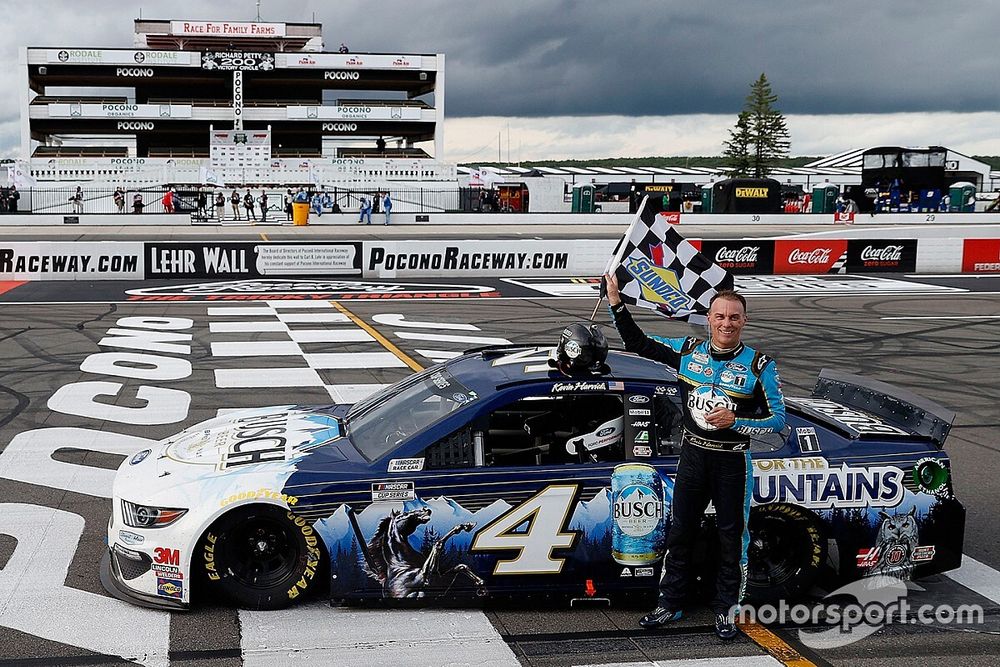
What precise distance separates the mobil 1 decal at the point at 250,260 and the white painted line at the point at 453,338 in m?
9.52

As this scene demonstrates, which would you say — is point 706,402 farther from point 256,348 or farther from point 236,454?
point 256,348

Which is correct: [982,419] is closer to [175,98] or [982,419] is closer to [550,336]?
[550,336]

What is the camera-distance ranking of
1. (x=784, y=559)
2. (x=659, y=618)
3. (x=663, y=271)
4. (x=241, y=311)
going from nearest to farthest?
(x=659, y=618), (x=784, y=559), (x=663, y=271), (x=241, y=311)

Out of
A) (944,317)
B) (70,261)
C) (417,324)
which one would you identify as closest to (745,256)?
(944,317)

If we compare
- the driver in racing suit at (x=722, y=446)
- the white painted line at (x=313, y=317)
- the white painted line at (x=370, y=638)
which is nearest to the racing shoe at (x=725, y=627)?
the driver in racing suit at (x=722, y=446)

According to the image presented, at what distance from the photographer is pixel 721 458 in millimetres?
4594

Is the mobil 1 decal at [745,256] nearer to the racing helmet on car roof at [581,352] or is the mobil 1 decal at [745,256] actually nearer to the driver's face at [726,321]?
the racing helmet on car roof at [581,352]

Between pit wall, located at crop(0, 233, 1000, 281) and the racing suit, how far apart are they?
1932 cm

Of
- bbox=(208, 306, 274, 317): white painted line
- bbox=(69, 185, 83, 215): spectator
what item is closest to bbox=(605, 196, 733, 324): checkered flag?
bbox=(208, 306, 274, 317): white painted line

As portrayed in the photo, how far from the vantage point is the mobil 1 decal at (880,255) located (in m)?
25.4

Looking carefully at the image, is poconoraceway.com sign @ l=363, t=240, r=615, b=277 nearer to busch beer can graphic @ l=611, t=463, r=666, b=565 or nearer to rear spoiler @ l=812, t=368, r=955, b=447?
rear spoiler @ l=812, t=368, r=955, b=447

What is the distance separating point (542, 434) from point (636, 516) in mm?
657

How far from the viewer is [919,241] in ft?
86.2

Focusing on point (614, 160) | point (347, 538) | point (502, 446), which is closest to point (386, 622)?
point (347, 538)
